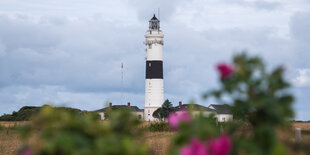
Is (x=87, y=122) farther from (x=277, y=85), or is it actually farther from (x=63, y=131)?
(x=277, y=85)

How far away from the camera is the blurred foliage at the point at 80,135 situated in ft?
8.04

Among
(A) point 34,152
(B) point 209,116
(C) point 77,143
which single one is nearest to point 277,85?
(B) point 209,116

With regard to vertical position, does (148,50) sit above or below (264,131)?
above

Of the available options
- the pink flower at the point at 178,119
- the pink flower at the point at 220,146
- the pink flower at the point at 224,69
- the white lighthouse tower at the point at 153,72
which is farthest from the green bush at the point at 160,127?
the pink flower at the point at 220,146

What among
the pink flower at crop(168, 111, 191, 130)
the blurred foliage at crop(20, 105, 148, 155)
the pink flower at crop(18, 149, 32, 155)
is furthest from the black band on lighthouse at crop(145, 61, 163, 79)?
A: the pink flower at crop(18, 149, 32, 155)

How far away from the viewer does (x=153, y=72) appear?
184ft

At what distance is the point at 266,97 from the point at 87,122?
96cm

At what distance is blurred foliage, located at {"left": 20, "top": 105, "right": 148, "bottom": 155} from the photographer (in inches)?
96.4

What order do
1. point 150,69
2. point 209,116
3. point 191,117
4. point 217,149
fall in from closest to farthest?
point 217,149 → point 191,117 → point 209,116 → point 150,69

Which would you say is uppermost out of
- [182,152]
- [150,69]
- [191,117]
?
[150,69]

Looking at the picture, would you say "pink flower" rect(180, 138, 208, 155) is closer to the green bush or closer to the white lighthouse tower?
the green bush

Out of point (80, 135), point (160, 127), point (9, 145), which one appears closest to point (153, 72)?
point (160, 127)

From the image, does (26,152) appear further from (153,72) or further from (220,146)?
(153,72)

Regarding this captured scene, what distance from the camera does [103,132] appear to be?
104 inches
